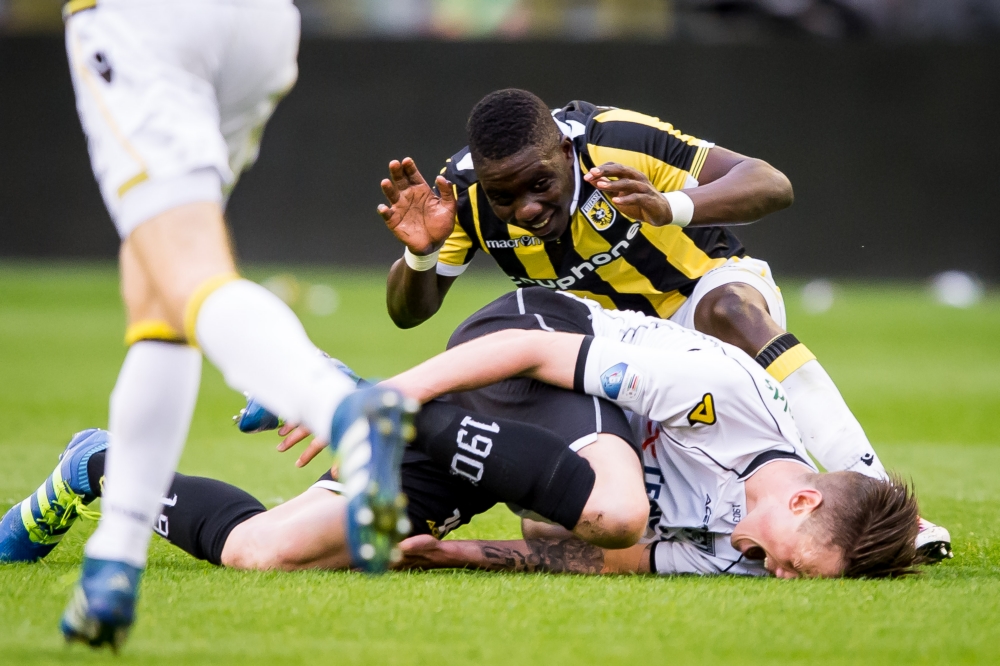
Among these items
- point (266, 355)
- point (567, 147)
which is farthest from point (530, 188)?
point (266, 355)

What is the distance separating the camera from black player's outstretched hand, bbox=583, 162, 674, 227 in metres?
3.27

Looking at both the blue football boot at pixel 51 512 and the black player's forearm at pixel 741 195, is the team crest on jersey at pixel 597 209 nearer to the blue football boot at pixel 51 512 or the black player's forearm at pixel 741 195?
the black player's forearm at pixel 741 195

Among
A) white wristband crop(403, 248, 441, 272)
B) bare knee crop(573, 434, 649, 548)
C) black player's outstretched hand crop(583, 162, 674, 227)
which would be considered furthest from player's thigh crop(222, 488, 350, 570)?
white wristband crop(403, 248, 441, 272)

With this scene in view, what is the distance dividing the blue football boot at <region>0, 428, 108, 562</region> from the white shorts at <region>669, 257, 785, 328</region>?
6.26 feet

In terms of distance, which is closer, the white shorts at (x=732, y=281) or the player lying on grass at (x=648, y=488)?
the player lying on grass at (x=648, y=488)

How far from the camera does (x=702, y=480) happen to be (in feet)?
10.2

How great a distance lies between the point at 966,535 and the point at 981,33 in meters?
12.0

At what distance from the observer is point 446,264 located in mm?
4293

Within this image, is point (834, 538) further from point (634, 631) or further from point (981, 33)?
point (981, 33)

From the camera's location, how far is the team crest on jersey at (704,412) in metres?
2.99

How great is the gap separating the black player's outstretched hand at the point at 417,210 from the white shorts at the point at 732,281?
0.83 meters

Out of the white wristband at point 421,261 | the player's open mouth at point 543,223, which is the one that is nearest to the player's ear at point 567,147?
the player's open mouth at point 543,223

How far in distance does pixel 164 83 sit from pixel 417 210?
5.92 ft

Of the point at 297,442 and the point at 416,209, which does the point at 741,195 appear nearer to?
the point at 416,209
